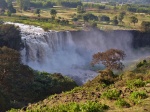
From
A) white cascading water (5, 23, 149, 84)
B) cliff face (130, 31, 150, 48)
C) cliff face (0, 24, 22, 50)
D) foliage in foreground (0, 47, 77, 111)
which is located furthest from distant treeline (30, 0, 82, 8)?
foliage in foreground (0, 47, 77, 111)

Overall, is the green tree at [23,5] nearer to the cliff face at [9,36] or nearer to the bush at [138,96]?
the cliff face at [9,36]

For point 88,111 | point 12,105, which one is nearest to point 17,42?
point 12,105

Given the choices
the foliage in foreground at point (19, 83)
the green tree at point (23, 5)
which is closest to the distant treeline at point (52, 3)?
the green tree at point (23, 5)

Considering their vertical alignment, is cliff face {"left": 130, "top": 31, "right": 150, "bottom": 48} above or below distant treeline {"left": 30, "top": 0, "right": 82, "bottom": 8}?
below

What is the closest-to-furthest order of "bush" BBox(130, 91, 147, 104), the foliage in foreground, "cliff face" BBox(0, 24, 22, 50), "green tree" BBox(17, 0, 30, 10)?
"bush" BBox(130, 91, 147, 104) → the foliage in foreground → "cliff face" BBox(0, 24, 22, 50) → "green tree" BBox(17, 0, 30, 10)

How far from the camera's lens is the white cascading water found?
45906mm

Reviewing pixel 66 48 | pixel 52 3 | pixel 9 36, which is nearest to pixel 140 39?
pixel 66 48

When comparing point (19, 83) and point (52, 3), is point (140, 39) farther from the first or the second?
point (52, 3)

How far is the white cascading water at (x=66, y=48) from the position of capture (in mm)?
45906

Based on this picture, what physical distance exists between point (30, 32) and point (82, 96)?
38.3m

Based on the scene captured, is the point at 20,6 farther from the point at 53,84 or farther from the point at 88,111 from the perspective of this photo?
the point at 88,111

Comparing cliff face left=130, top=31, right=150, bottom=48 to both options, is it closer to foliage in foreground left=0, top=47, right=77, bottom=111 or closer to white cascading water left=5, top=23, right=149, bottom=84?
white cascading water left=5, top=23, right=149, bottom=84

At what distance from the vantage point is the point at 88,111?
34.1 ft

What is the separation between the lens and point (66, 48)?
2159 inches
